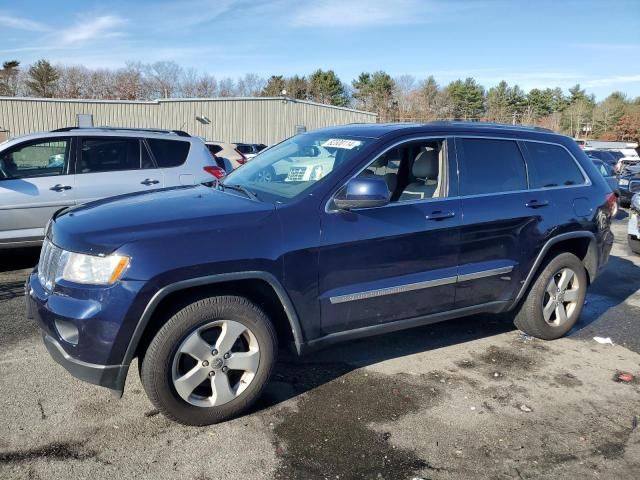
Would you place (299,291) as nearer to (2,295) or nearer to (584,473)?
(584,473)

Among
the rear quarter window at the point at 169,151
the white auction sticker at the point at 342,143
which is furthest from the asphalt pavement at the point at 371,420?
the rear quarter window at the point at 169,151

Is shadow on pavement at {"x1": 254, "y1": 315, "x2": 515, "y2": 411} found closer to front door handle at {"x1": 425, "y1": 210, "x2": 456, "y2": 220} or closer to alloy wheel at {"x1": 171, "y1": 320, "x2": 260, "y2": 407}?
alloy wheel at {"x1": 171, "y1": 320, "x2": 260, "y2": 407}

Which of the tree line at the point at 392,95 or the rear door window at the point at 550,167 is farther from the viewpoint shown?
the tree line at the point at 392,95

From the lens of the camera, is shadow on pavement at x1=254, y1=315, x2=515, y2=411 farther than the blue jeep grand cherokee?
Yes

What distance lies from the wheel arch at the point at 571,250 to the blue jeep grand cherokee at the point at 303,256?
27 millimetres

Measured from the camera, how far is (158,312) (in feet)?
9.89

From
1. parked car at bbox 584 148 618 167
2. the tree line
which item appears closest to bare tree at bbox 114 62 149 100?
the tree line

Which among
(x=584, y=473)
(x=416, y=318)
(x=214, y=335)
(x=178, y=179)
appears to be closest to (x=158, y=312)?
(x=214, y=335)

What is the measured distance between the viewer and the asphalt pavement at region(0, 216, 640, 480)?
2.85 metres

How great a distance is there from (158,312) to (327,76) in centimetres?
7283

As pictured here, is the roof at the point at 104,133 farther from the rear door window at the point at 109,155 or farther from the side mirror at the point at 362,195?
the side mirror at the point at 362,195

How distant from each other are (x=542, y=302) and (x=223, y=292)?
2912 mm

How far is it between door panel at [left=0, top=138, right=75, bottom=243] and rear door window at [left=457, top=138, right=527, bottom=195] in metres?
4.91

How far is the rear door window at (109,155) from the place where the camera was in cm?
677
